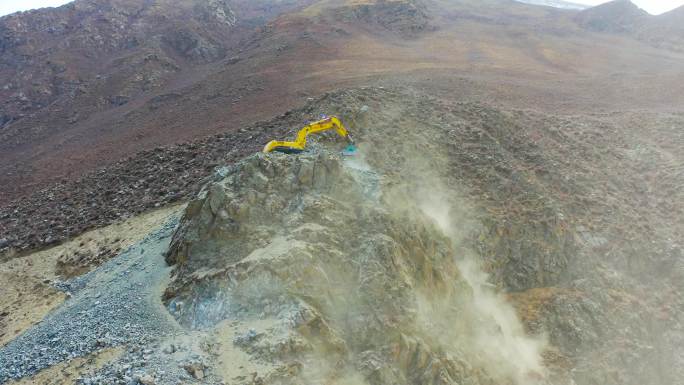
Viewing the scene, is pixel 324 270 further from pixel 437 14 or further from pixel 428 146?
pixel 437 14

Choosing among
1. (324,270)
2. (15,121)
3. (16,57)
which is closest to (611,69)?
(324,270)

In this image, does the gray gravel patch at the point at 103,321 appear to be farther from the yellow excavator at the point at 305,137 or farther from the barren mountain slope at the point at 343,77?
the barren mountain slope at the point at 343,77

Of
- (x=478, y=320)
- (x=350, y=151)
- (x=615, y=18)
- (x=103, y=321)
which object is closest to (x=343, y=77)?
(x=350, y=151)

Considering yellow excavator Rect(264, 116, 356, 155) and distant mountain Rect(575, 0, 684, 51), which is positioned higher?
yellow excavator Rect(264, 116, 356, 155)

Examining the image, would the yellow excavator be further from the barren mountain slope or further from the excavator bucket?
the barren mountain slope

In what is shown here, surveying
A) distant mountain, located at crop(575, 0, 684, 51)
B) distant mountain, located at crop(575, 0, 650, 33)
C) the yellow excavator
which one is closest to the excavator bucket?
the yellow excavator

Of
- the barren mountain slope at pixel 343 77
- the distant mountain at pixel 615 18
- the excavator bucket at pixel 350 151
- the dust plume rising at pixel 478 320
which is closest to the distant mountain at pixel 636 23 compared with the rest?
the distant mountain at pixel 615 18

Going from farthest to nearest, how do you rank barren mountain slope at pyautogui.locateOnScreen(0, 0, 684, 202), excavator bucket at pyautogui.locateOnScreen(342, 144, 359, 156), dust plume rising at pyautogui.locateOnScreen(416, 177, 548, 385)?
barren mountain slope at pyautogui.locateOnScreen(0, 0, 684, 202) → excavator bucket at pyautogui.locateOnScreen(342, 144, 359, 156) → dust plume rising at pyautogui.locateOnScreen(416, 177, 548, 385)
